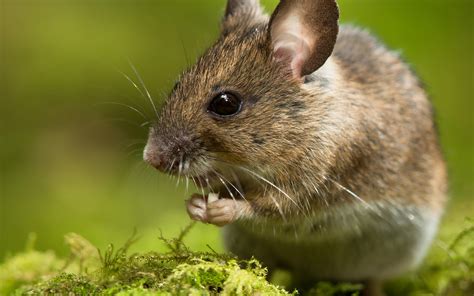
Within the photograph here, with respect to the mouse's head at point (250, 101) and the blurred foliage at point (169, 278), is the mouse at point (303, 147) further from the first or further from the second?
the blurred foliage at point (169, 278)

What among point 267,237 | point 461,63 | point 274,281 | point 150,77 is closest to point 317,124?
point 267,237

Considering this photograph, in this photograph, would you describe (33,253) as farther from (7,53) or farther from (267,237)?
(7,53)

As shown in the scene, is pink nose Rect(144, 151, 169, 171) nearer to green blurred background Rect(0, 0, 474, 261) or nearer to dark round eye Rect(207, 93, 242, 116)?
dark round eye Rect(207, 93, 242, 116)

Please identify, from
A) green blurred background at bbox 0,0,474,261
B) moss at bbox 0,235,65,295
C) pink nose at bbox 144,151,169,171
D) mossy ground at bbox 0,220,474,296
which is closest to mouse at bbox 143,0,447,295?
pink nose at bbox 144,151,169,171

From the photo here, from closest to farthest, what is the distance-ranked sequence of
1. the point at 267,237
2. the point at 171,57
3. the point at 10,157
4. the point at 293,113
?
the point at 293,113 → the point at 267,237 → the point at 10,157 → the point at 171,57

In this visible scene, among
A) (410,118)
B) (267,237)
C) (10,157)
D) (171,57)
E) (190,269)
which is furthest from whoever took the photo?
(171,57)

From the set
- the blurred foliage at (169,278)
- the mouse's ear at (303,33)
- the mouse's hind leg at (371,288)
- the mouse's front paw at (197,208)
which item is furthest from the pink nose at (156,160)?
the mouse's hind leg at (371,288)
